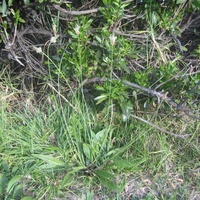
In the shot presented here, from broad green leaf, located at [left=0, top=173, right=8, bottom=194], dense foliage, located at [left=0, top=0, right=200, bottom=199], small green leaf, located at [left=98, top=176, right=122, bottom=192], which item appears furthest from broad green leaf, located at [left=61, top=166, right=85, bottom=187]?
broad green leaf, located at [left=0, top=173, right=8, bottom=194]

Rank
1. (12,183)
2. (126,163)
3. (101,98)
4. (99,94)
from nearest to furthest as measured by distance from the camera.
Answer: (12,183) < (126,163) < (101,98) < (99,94)

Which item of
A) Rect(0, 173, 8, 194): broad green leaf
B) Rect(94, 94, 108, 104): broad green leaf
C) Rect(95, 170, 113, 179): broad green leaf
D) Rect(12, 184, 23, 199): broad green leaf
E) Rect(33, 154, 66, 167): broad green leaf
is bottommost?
Rect(0, 173, 8, 194): broad green leaf

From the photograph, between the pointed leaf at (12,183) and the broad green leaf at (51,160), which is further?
the broad green leaf at (51,160)

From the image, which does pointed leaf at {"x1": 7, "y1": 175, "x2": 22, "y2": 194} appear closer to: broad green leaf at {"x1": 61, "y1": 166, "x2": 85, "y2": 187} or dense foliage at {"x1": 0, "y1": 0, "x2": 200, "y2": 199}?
dense foliage at {"x1": 0, "y1": 0, "x2": 200, "y2": 199}

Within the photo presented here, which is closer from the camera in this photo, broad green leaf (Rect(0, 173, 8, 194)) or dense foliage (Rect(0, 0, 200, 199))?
broad green leaf (Rect(0, 173, 8, 194))

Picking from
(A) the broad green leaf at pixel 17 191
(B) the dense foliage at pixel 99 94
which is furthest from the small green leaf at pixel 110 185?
(A) the broad green leaf at pixel 17 191

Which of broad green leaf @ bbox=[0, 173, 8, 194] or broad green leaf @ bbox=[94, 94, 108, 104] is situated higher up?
broad green leaf @ bbox=[94, 94, 108, 104]

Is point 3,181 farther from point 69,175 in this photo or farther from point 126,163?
point 126,163

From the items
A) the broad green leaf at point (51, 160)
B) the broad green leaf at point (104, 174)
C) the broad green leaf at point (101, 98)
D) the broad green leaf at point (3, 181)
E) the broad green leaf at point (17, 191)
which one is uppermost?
the broad green leaf at point (101, 98)

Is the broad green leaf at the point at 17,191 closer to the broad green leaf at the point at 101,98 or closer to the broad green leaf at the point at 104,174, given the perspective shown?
the broad green leaf at the point at 104,174

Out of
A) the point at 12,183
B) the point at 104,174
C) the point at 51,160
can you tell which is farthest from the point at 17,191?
the point at 104,174

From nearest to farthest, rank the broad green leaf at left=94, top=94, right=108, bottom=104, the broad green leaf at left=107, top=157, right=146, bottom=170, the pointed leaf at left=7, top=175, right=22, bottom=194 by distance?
the pointed leaf at left=7, top=175, right=22, bottom=194 → the broad green leaf at left=107, top=157, right=146, bottom=170 → the broad green leaf at left=94, top=94, right=108, bottom=104

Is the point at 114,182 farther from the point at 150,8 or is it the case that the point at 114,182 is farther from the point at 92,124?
the point at 150,8

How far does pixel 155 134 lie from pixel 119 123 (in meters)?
0.22
